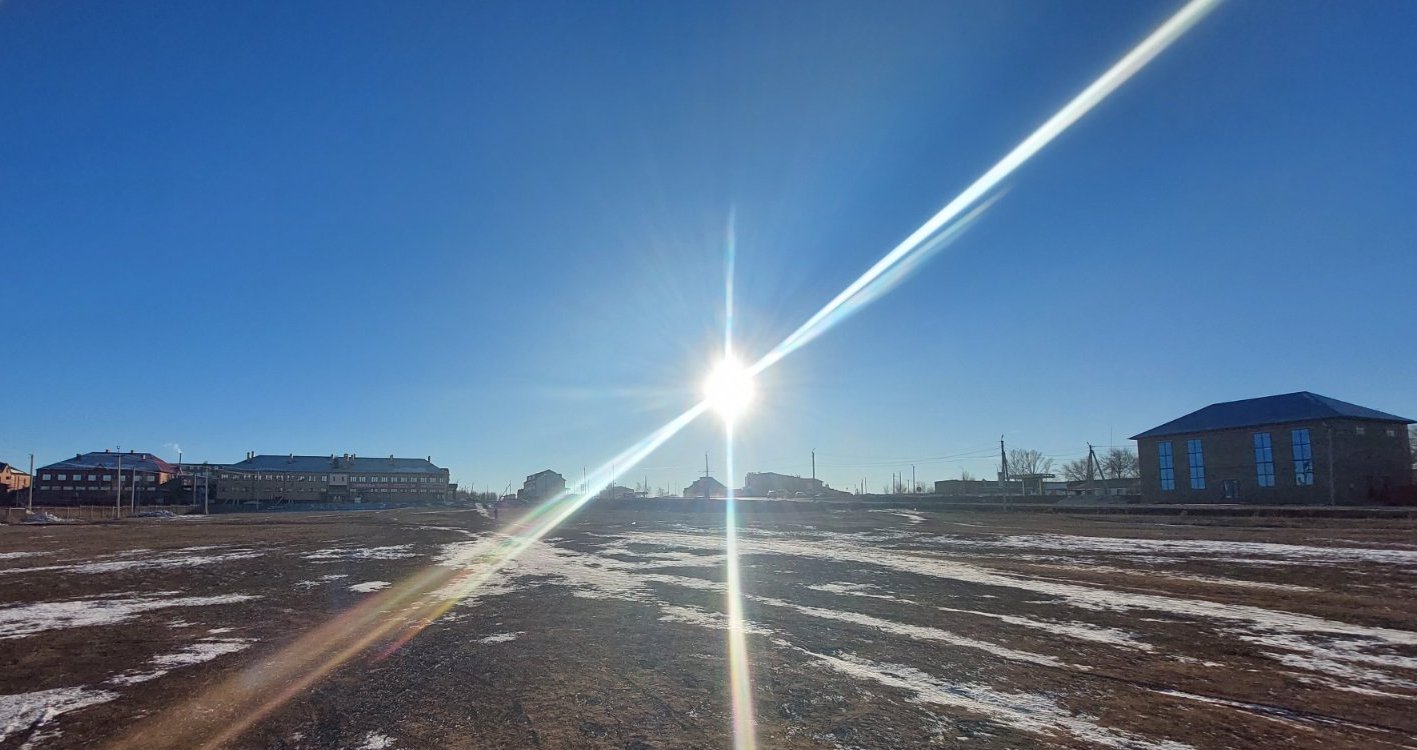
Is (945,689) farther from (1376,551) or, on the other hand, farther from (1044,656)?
(1376,551)

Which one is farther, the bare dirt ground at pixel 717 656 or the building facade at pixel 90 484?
the building facade at pixel 90 484

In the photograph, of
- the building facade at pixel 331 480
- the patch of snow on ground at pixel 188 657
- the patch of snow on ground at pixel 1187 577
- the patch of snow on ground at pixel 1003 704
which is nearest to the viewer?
the patch of snow on ground at pixel 1003 704

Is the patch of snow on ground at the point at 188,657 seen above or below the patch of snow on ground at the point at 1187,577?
above

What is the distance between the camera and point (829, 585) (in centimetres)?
1503

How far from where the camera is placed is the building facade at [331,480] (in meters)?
115

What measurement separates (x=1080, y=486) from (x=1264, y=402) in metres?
54.0

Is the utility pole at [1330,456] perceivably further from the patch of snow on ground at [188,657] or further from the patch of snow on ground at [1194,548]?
the patch of snow on ground at [188,657]

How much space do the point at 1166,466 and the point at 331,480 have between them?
12452 cm

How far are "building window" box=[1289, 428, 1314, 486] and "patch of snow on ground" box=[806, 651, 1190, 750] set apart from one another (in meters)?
Result: 67.9

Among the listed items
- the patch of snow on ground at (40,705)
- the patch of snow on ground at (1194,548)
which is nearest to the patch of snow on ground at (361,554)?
the patch of snow on ground at (40,705)

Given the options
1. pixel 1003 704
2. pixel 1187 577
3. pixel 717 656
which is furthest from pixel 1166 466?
pixel 1003 704

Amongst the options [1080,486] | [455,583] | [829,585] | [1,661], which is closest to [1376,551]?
[829,585]

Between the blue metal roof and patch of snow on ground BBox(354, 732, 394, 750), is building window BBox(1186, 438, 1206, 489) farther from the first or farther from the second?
patch of snow on ground BBox(354, 732, 394, 750)

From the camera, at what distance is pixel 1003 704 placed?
638cm
